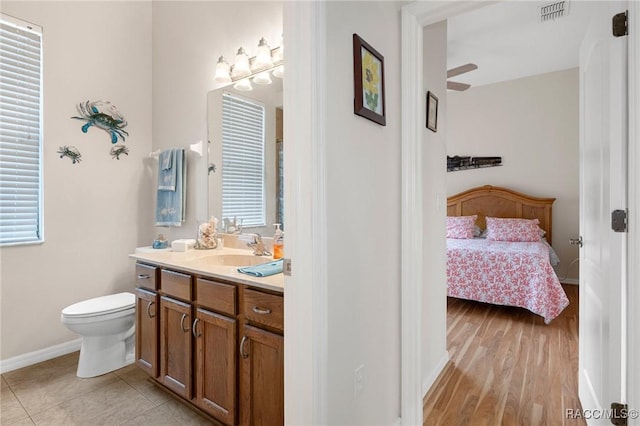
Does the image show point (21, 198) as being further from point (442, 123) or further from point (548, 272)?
point (548, 272)

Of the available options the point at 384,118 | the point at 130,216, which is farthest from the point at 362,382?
the point at 130,216

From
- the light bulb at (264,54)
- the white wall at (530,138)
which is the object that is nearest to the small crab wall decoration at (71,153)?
the light bulb at (264,54)

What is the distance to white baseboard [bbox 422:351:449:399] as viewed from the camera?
2014 millimetres

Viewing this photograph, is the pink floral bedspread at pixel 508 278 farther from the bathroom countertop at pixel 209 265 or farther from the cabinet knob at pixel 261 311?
the cabinet knob at pixel 261 311

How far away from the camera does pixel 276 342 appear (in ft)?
4.40

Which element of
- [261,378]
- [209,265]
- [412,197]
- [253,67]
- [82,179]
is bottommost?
[261,378]

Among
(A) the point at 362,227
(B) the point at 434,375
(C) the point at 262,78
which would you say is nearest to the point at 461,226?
(B) the point at 434,375

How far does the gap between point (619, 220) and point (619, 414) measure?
78 centimetres

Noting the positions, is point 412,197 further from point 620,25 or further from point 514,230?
point 514,230

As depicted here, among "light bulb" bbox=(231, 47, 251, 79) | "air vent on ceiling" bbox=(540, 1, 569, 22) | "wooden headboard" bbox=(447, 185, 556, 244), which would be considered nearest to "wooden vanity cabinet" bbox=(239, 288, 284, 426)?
"light bulb" bbox=(231, 47, 251, 79)

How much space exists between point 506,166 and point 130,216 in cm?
506

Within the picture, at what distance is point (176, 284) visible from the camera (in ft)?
6.02

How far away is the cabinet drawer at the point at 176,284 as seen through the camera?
69.5 inches

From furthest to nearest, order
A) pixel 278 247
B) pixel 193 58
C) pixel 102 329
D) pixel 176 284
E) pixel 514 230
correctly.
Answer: pixel 514 230 → pixel 193 58 → pixel 102 329 → pixel 278 247 → pixel 176 284
